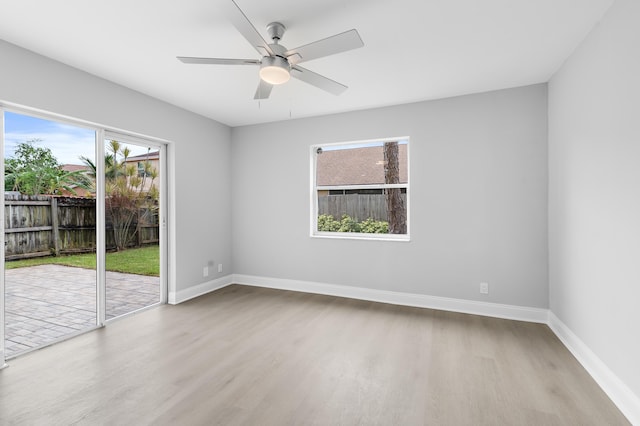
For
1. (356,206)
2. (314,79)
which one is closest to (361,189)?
(356,206)

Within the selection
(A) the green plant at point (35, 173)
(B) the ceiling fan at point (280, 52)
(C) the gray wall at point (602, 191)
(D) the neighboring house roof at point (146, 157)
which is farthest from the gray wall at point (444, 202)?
(A) the green plant at point (35, 173)

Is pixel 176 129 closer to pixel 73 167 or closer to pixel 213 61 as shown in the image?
pixel 73 167

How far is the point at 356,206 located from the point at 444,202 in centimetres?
120

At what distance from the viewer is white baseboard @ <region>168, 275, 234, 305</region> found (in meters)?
3.97

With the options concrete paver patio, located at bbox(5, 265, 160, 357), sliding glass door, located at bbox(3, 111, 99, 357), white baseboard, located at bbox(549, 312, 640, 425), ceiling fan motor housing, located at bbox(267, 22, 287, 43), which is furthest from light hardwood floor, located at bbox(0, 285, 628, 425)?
ceiling fan motor housing, located at bbox(267, 22, 287, 43)

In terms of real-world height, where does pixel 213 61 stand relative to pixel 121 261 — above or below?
above

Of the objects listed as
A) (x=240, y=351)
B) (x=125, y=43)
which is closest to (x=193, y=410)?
(x=240, y=351)

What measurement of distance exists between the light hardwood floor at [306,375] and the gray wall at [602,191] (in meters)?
0.41

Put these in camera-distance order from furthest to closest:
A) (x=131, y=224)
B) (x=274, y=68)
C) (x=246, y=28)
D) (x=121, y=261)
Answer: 1. (x=131, y=224)
2. (x=121, y=261)
3. (x=274, y=68)
4. (x=246, y=28)

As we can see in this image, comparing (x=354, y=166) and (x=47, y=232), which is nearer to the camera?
(x=47, y=232)

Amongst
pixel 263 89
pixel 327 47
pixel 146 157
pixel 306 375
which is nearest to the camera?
pixel 327 47

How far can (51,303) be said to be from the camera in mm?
2893

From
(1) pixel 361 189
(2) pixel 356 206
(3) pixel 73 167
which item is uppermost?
(3) pixel 73 167

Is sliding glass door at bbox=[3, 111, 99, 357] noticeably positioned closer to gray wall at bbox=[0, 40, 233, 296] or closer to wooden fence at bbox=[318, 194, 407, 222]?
gray wall at bbox=[0, 40, 233, 296]
